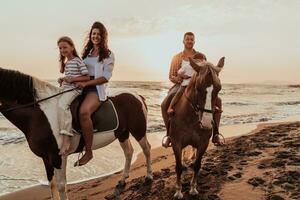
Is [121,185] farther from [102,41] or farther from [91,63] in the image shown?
[102,41]

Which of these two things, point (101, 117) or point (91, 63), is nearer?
point (101, 117)

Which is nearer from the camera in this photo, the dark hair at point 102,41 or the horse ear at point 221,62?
the horse ear at point 221,62

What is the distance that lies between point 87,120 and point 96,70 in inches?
33.6

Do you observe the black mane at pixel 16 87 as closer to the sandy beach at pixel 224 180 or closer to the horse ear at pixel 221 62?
the sandy beach at pixel 224 180

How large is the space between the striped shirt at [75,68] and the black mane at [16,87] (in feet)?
1.92

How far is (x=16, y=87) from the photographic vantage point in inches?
220

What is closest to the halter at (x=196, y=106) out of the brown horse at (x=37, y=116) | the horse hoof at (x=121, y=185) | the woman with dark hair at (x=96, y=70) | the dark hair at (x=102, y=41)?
the woman with dark hair at (x=96, y=70)

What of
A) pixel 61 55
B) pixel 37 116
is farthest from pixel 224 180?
pixel 61 55

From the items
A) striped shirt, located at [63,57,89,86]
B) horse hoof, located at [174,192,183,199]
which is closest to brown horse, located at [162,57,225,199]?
horse hoof, located at [174,192,183,199]

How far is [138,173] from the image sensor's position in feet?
27.5

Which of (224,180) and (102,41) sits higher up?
(102,41)

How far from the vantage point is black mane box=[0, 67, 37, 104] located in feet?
18.0

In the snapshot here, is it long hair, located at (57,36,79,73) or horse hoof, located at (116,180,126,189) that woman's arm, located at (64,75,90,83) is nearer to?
long hair, located at (57,36,79,73)

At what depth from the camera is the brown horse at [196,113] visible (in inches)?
212
